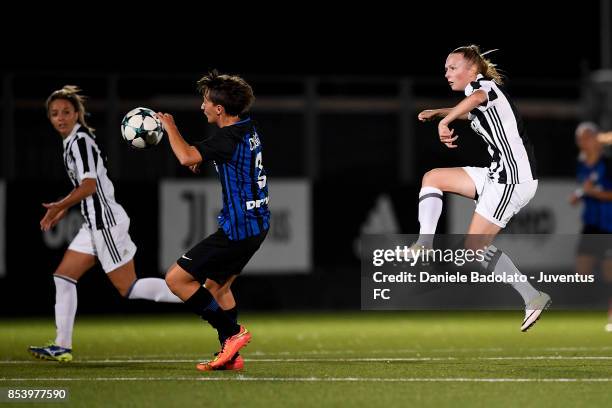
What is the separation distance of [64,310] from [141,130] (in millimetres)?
1799

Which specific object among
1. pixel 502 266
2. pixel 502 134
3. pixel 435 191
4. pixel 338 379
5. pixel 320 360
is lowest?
pixel 320 360

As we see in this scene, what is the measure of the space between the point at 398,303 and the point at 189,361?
8640mm

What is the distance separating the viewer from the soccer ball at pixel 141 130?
9.65 meters

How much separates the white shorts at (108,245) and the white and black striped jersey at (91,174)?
0.06 metres

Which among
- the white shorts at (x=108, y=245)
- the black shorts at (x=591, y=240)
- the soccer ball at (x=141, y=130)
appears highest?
the soccer ball at (x=141, y=130)

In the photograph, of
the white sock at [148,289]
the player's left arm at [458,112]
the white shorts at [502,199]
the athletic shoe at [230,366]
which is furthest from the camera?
the white sock at [148,289]

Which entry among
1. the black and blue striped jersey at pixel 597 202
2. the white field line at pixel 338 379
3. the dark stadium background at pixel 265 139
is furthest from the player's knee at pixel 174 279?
the dark stadium background at pixel 265 139

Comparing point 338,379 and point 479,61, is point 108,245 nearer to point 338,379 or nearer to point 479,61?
point 338,379

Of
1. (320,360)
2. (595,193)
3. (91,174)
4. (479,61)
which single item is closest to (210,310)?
(320,360)

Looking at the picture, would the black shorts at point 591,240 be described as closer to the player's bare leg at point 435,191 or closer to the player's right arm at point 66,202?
the player's bare leg at point 435,191

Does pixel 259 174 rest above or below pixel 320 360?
above

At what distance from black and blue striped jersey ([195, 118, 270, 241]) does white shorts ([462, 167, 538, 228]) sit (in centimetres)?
164

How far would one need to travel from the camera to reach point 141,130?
964 cm

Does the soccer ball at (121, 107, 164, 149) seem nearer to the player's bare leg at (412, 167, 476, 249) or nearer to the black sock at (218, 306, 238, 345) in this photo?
the black sock at (218, 306, 238, 345)
